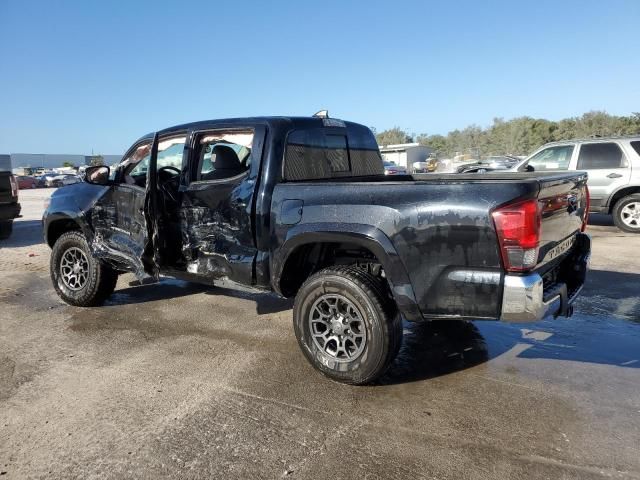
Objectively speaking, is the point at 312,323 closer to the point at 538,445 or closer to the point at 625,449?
the point at 538,445

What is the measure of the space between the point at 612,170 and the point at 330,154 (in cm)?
787

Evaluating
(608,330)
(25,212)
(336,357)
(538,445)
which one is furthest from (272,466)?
(25,212)

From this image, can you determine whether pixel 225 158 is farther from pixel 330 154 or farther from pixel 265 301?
pixel 265 301

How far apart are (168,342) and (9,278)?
4.18m

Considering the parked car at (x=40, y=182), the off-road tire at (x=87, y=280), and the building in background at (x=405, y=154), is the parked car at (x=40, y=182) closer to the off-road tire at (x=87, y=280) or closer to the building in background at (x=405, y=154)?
the building in background at (x=405, y=154)

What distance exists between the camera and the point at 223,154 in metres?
4.29

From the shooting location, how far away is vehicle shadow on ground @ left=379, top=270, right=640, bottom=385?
3.83 m

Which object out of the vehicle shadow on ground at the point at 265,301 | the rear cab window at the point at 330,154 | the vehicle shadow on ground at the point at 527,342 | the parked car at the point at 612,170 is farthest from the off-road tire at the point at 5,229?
the parked car at the point at 612,170

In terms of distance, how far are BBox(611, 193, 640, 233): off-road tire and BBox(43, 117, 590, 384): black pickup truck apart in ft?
23.1

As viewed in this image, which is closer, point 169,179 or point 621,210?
point 169,179

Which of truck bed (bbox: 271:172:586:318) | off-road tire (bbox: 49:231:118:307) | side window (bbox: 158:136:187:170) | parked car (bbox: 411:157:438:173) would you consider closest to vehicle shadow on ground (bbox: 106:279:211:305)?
off-road tire (bbox: 49:231:118:307)

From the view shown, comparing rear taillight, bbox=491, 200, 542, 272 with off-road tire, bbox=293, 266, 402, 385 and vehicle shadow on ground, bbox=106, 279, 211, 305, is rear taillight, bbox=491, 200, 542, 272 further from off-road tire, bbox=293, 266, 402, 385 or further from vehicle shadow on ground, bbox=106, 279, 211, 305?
vehicle shadow on ground, bbox=106, 279, 211, 305

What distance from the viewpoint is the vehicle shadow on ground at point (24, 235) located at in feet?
33.7

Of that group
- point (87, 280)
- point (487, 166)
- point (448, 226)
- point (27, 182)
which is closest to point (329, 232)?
point (448, 226)
